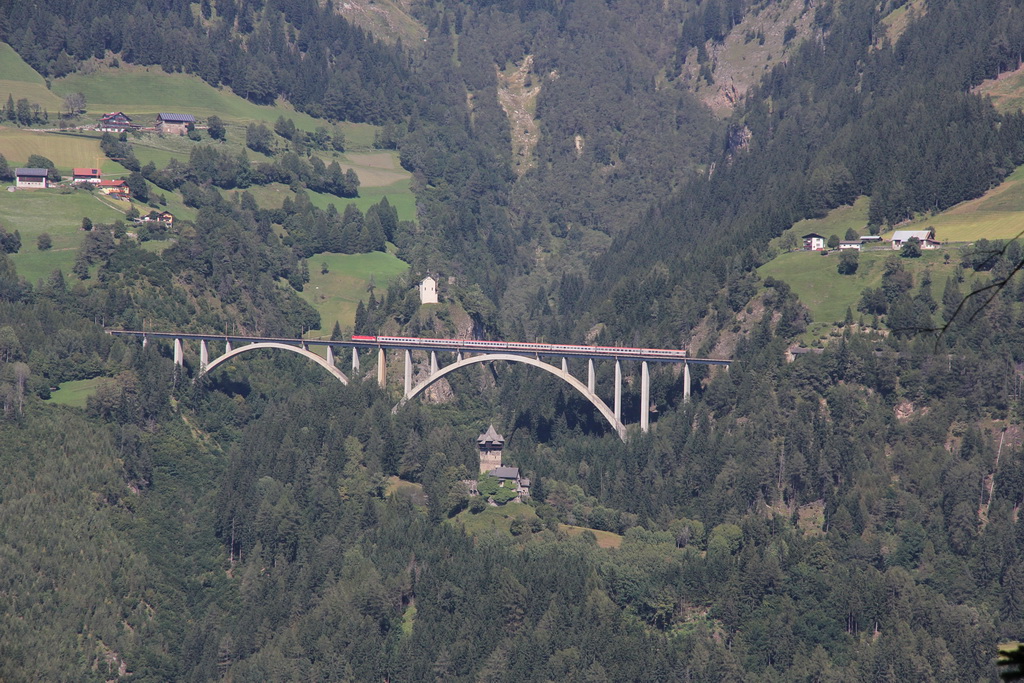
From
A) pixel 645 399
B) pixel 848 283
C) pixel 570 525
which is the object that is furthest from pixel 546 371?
pixel 570 525

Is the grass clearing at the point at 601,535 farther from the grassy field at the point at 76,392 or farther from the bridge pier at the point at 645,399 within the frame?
the grassy field at the point at 76,392

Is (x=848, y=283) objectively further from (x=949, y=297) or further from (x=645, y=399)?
(x=645, y=399)

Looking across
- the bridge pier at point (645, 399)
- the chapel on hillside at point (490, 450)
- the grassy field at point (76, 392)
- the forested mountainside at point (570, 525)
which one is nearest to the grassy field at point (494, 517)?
the forested mountainside at point (570, 525)

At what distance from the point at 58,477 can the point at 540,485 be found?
51169 millimetres

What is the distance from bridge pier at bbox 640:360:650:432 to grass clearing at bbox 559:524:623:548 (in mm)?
22415

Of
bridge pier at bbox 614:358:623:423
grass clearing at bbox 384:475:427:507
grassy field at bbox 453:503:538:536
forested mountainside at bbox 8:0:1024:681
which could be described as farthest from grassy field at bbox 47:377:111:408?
bridge pier at bbox 614:358:623:423

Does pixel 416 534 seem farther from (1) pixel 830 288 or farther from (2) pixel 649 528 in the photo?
(1) pixel 830 288

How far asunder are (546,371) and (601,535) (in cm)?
4319

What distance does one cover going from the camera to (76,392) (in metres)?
195

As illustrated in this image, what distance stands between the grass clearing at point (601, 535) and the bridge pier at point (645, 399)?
22.4 metres

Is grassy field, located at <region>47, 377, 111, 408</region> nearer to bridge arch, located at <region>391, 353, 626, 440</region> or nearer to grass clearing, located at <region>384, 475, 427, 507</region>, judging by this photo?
bridge arch, located at <region>391, 353, 626, 440</region>

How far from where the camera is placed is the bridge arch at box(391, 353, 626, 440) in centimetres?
18291

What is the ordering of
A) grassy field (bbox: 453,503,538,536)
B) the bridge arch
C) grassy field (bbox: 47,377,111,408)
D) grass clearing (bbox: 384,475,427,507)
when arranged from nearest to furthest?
grassy field (bbox: 453,503,538,536), grass clearing (bbox: 384,475,427,507), the bridge arch, grassy field (bbox: 47,377,111,408)

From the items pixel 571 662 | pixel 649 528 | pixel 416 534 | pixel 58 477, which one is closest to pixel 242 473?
pixel 58 477
